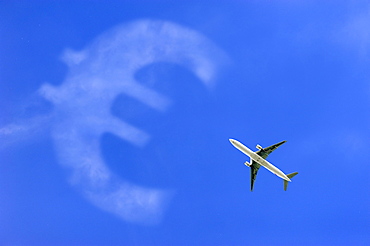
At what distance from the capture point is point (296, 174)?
423 feet

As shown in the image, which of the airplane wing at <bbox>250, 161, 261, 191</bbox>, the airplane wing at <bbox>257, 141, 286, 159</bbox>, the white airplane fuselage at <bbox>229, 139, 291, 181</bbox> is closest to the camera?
the white airplane fuselage at <bbox>229, 139, 291, 181</bbox>

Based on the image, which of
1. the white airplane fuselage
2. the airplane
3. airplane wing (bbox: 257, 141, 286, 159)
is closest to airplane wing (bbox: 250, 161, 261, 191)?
the airplane

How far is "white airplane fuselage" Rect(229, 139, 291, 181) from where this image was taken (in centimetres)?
12067

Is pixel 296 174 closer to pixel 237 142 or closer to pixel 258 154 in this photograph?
pixel 258 154

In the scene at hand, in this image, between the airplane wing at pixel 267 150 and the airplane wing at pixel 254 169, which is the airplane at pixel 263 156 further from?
the airplane wing at pixel 254 169

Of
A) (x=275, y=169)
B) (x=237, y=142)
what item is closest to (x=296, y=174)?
(x=275, y=169)

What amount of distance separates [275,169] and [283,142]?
9569 mm

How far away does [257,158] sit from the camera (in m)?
123

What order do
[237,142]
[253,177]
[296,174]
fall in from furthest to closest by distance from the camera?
[253,177] → [296,174] → [237,142]

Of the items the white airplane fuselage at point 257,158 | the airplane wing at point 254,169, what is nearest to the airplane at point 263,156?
the white airplane fuselage at point 257,158

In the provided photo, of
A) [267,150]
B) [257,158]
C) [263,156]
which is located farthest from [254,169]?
[257,158]

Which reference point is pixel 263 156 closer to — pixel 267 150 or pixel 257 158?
pixel 267 150

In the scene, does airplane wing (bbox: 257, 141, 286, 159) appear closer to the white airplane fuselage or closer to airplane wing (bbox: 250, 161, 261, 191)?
the white airplane fuselage

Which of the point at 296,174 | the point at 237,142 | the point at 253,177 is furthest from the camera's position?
the point at 253,177
